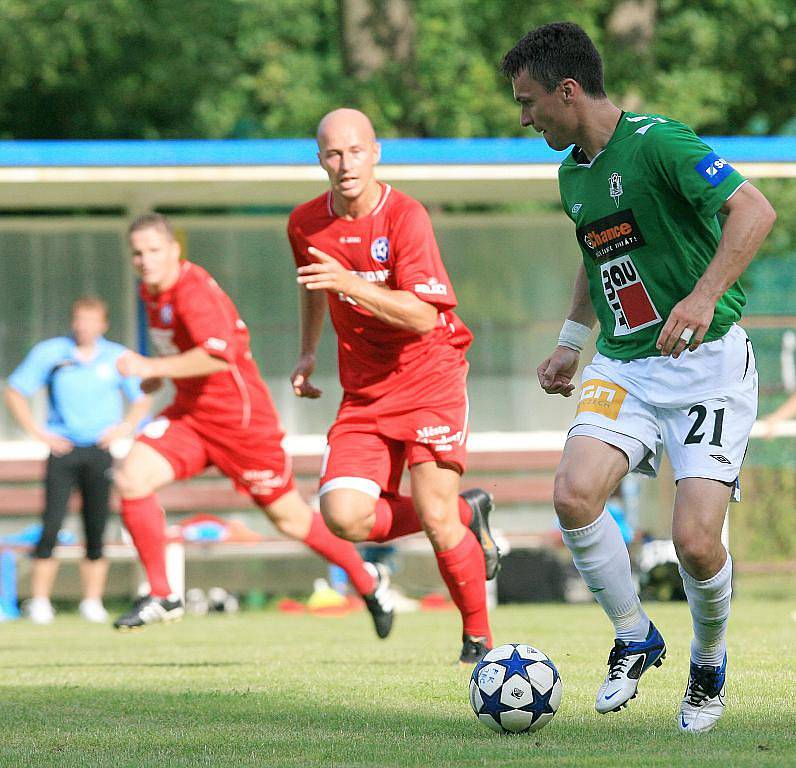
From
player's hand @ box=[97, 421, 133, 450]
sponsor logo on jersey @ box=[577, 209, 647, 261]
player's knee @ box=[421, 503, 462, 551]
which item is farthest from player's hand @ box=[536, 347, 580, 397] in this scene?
player's hand @ box=[97, 421, 133, 450]

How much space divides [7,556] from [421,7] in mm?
11392

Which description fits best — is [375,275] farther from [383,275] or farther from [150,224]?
[150,224]

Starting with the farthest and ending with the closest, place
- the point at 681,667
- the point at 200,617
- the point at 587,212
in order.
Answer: the point at 200,617 → the point at 681,667 → the point at 587,212

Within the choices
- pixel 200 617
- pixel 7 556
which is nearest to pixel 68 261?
pixel 7 556

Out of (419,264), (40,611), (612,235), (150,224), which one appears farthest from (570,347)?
(40,611)

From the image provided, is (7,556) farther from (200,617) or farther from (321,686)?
(321,686)

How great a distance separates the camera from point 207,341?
8.58 meters

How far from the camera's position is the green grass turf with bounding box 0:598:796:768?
14.8ft

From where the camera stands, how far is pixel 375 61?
20.6 metres

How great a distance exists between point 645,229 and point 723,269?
17.2 inches

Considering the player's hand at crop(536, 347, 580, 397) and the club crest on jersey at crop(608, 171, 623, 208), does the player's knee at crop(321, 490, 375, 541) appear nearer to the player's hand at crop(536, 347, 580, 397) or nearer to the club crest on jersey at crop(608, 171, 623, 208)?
the player's hand at crop(536, 347, 580, 397)

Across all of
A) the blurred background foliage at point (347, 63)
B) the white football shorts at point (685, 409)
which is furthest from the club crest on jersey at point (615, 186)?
the blurred background foliage at point (347, 63)

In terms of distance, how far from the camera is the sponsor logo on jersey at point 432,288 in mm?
6711

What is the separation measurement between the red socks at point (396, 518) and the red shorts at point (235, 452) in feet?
4.71
